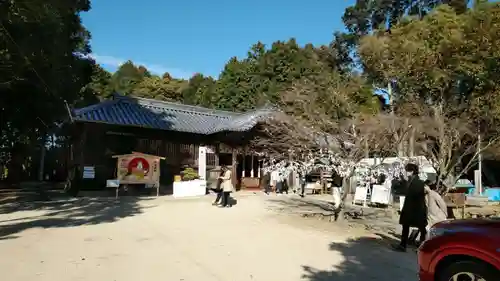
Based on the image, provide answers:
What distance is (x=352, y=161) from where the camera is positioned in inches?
405

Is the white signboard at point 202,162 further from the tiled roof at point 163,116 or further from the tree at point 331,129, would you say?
the tree at point 331,129

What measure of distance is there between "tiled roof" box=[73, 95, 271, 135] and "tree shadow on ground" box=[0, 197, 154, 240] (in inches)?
166

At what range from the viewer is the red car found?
12.7 feet

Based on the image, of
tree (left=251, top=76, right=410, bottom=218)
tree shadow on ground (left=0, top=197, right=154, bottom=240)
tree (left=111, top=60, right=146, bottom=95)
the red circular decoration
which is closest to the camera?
tree shadow on ground (left=0, top=197, right=154, bottom=240)

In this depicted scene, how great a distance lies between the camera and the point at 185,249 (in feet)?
23.1

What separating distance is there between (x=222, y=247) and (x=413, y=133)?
9296mm

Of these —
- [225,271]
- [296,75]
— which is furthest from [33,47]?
[296,75]

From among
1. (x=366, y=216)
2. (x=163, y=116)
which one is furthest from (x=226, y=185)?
(x=163, y=116)

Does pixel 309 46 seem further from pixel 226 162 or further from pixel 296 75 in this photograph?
pixel 226 162

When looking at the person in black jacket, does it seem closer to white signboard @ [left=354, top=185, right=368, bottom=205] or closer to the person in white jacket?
the person in white jacket

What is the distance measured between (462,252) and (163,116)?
1789cm

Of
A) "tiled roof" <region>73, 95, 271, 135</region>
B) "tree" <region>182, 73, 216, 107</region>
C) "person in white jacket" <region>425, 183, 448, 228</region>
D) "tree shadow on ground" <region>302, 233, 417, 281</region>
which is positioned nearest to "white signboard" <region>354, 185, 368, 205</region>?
"tiled roof" <region>73, 95, 271, 135</region>

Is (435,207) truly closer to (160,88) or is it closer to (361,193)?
(361,193)

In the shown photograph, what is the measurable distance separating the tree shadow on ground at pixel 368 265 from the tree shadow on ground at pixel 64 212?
6.08 m
